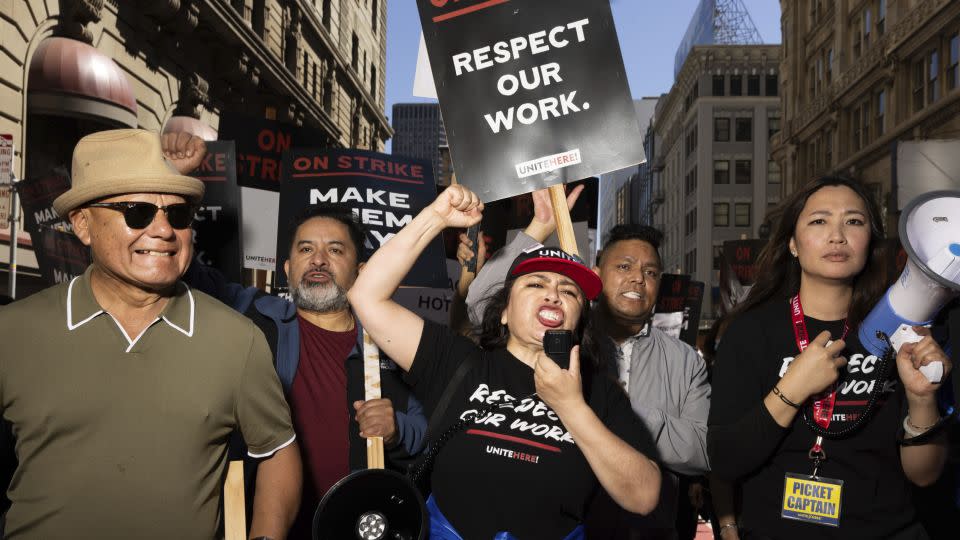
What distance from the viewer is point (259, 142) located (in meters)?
6.34

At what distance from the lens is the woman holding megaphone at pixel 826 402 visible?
→ 9.19ft

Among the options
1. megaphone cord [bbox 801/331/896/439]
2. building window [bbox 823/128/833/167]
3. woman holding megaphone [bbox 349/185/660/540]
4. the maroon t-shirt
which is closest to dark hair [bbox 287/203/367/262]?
the maroon t-shirt

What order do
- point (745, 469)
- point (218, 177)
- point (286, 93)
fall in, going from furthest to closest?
point (286, 93) < point (218, 177) < point (745, 469)

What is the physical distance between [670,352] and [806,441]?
1.12 m

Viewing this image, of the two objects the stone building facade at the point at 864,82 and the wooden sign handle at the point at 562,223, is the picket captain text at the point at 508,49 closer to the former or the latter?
the wooden sign handle at the point at 562,223

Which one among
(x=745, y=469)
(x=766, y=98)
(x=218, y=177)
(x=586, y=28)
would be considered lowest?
(x=745, y=469)

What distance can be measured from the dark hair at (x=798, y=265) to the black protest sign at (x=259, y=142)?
3.79 m

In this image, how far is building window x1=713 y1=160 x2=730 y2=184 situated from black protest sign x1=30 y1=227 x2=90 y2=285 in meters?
58.4

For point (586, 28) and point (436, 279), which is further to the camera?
point (436, 279)

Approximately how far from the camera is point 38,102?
12.3m

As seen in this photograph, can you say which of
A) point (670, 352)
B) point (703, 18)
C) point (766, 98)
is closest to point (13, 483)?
point (670, 352)

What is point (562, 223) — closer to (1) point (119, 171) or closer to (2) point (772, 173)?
(1) point (119, 171)

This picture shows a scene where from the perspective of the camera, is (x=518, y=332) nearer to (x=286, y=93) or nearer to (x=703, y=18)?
(x=286, y=93)

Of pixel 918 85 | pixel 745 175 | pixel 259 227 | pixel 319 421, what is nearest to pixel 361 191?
pixel 259 227
